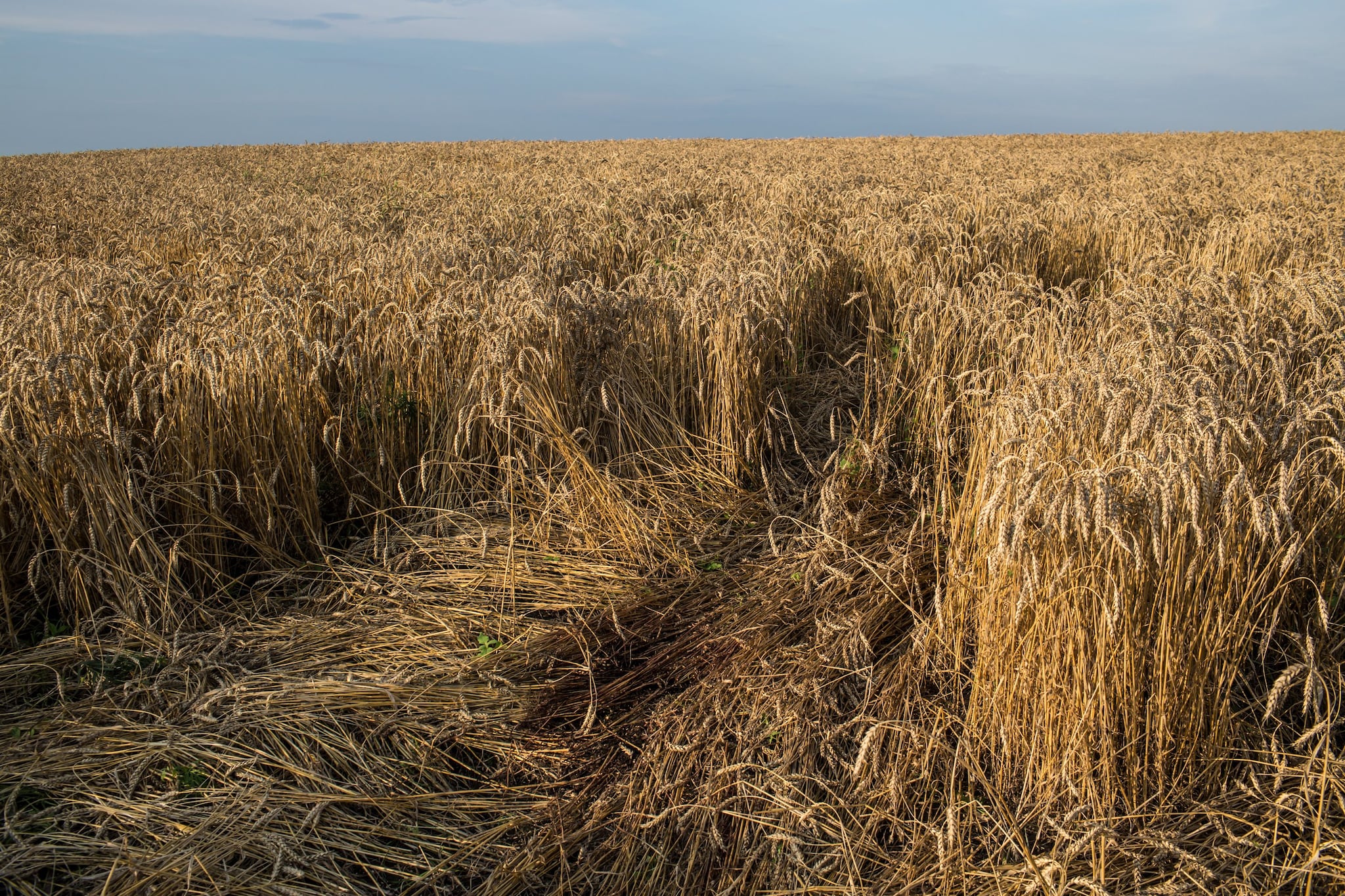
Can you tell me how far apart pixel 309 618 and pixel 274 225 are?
4967 millimetres

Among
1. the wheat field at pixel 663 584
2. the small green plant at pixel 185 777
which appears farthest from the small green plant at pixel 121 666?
the small green plant at pixel 185 777

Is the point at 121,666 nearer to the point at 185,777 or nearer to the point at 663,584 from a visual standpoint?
the point at 185,777

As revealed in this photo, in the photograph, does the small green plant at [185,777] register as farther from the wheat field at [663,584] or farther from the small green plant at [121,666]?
the small green plant at [121,666]

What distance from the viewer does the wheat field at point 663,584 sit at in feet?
5.79

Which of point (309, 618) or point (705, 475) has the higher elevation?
point (705, 475)

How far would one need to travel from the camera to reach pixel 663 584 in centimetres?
274

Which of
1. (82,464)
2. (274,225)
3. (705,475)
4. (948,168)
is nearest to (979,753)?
(705,475)

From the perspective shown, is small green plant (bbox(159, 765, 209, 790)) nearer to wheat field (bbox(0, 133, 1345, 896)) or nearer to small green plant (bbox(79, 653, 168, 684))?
wheat field (bbox(0, 133, 1345, 896))

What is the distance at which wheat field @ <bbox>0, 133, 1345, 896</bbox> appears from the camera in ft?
5.79

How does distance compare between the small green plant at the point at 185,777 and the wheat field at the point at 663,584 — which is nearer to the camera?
the wheat field at the point at 663,584

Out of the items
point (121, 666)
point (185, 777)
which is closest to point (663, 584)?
point (185, 777)

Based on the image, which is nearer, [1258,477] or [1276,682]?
[1276,682]

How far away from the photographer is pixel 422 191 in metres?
9.94

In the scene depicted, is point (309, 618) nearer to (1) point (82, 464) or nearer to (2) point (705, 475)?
(1) point (82, 464)
